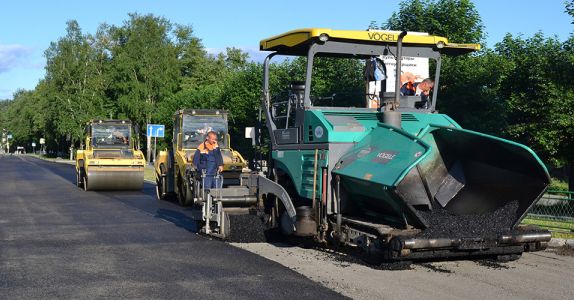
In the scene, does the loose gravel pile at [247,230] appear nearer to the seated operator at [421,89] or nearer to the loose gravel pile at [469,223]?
the seated operator at [421,89]

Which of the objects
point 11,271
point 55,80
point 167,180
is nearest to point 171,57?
point 55,80

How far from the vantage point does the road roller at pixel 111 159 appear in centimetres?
2183

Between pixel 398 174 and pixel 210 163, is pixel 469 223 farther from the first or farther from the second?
pixel 210 163

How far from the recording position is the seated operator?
9312mm

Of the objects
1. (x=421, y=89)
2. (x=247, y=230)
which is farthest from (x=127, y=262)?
(x=421, y=89)

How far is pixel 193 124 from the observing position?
17875 mm

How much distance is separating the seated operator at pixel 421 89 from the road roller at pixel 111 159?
1436 cm

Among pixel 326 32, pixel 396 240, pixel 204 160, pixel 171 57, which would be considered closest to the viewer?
pixel 396 240

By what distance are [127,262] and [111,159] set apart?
46.7 ft

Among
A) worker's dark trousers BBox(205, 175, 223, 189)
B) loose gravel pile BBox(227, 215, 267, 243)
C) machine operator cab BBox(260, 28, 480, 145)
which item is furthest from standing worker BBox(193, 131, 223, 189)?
machine operator cab BBox(260, 28, 480, 145)

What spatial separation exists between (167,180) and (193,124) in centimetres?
191

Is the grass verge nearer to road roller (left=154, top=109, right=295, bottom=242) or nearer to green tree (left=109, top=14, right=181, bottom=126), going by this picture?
road roller (left=154, top=109, right=295, bottom=242)

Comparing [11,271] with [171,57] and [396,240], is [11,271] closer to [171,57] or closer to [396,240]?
[396,240]

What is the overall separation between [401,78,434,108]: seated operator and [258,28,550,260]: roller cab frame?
104mm
